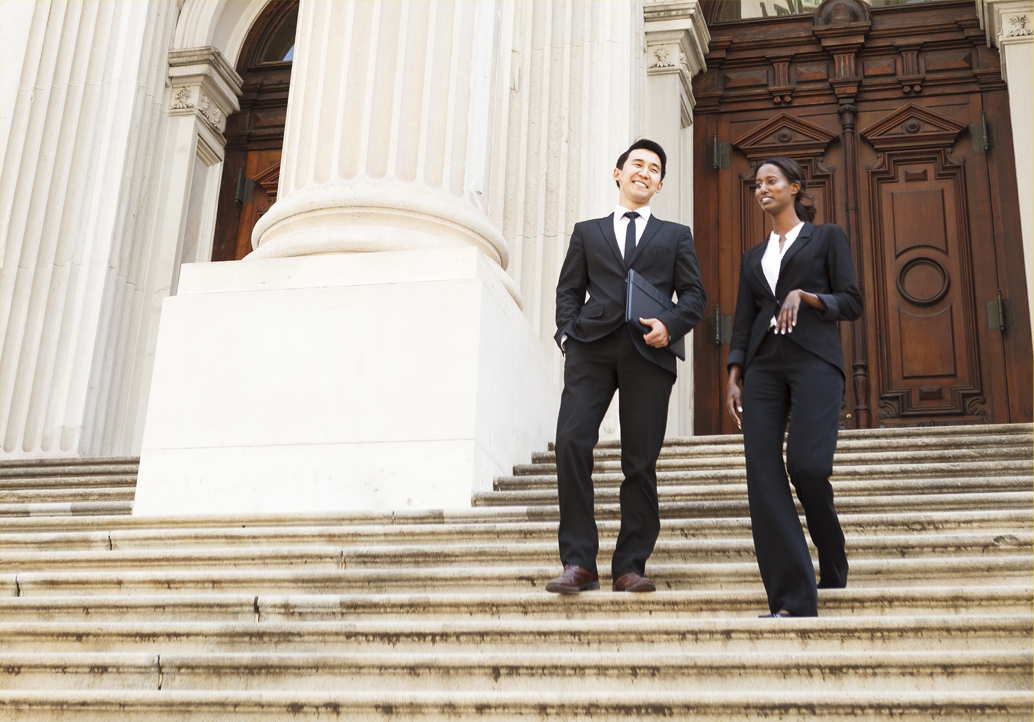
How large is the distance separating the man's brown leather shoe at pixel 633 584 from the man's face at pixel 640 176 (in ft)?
4.72

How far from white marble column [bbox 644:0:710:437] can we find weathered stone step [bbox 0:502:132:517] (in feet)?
20.0

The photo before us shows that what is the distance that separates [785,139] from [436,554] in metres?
8.00

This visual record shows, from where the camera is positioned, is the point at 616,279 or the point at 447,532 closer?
the point at 616,279

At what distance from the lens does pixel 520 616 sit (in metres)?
4.19

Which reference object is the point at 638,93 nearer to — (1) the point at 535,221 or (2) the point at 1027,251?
(1) the point at 535,221

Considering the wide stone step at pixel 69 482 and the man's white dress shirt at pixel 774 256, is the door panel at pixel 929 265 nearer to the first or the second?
the wide stone step at pixel 69 482

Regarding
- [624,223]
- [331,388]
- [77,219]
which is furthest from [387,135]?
[77,219]

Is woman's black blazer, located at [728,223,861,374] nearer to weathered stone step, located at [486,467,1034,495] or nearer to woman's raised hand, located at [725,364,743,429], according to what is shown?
woman's raised hand, located at [725,364,743,429]

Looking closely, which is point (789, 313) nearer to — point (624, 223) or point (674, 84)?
point (624, 223)

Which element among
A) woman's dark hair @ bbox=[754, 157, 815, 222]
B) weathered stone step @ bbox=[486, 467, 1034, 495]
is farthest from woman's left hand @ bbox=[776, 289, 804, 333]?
weathered stone step @ bbox=[486, 467, 1034, 495]

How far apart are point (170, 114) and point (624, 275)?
31.9 feet

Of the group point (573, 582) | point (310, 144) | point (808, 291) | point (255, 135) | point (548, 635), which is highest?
point (255, 135)

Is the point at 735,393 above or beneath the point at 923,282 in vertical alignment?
beneath

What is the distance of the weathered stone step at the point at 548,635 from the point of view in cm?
360
